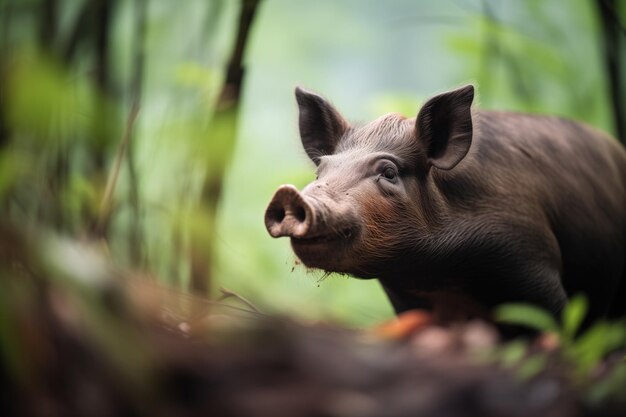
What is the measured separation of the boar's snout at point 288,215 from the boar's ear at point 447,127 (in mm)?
569

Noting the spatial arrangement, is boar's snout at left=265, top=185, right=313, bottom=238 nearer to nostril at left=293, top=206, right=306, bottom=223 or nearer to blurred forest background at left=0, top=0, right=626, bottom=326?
nostril at left=293, top=206, right=306, bottom=223

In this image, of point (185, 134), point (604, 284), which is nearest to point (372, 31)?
point (604, 284)

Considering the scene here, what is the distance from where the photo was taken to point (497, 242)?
2.11 m

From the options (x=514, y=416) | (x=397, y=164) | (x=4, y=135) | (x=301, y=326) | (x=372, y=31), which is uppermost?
(x=372, y=31)

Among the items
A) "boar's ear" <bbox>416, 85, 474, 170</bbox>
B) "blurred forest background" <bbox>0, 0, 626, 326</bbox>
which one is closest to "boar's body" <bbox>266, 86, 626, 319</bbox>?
"boar's ear" <bbox>416, 85, 474, 170</bbox>

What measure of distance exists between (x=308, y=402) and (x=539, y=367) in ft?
1.24

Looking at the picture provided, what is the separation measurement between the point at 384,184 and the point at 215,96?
0.66 meters

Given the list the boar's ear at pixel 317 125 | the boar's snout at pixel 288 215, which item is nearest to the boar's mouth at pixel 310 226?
the boar's snout at pixel 288 215

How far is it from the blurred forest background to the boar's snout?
11 cm

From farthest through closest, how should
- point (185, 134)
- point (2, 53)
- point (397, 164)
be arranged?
1. point (397, 164)
2. point (185, 134)
3. point (2, 53)

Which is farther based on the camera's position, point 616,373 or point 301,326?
point 616,373

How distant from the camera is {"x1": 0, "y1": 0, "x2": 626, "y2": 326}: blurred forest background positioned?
1.33 metres

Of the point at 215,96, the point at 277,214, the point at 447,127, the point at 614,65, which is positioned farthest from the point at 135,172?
the point at 614,65

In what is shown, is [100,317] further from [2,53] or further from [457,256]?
[457,256]
